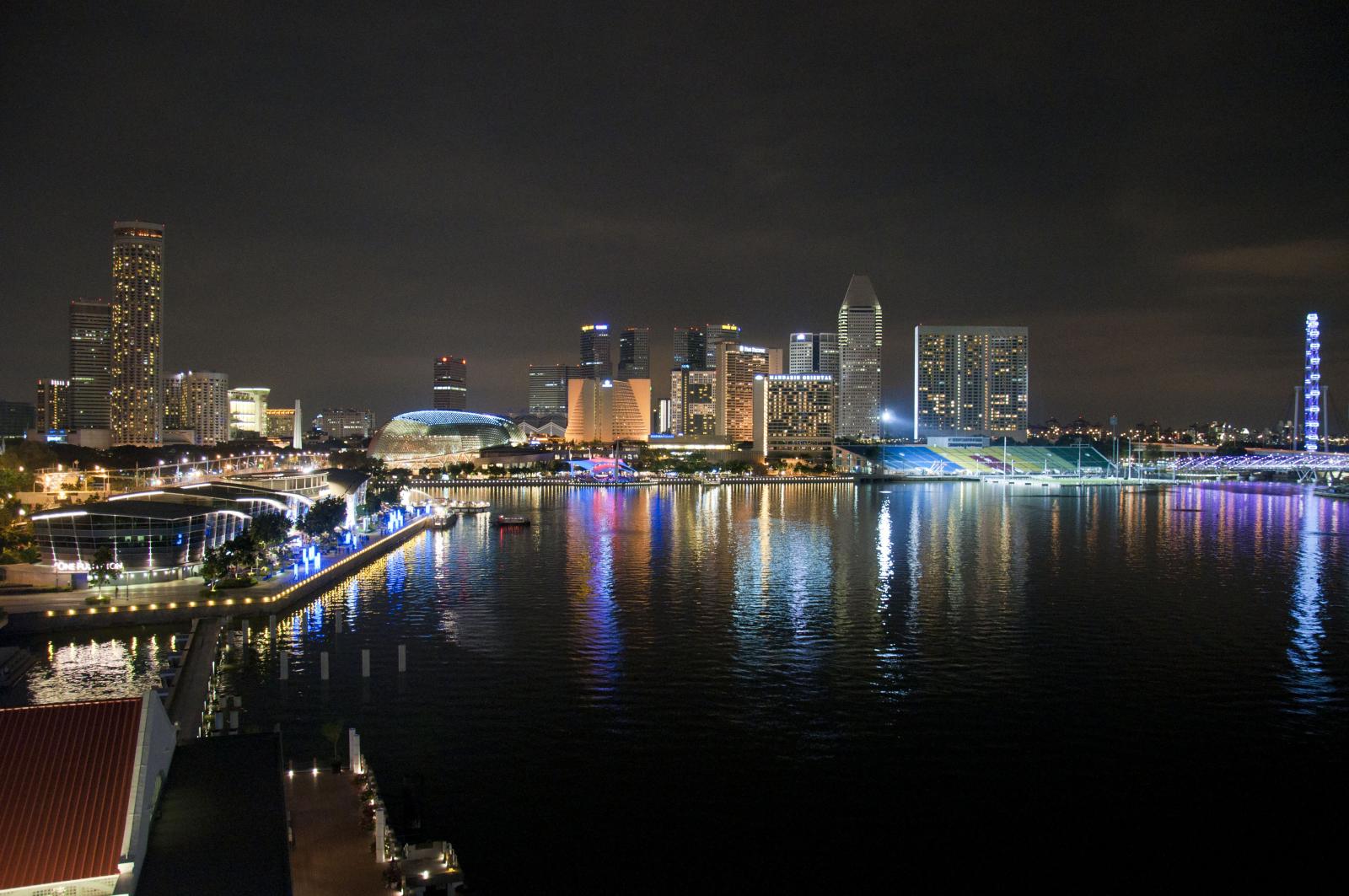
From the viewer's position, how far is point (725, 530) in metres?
41.0

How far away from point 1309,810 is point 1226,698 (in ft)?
14.4

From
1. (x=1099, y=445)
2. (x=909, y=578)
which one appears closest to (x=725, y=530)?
(x=909, y=578)

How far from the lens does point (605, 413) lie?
133 metres

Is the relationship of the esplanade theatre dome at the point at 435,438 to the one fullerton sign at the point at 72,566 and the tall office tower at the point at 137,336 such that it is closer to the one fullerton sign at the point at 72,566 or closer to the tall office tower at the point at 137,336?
the tall office tower at the point at 137,336

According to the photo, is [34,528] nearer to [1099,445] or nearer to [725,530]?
[725,530]

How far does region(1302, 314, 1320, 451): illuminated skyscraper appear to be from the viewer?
83.3 metres

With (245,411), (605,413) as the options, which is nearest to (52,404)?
(245,411)

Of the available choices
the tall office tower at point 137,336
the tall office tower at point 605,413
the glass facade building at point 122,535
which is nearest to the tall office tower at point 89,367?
the tall office tower at point 137,336

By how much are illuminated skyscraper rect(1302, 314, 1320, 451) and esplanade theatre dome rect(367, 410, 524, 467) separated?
251ft

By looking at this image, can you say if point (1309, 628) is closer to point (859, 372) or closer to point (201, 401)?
point (859, 372)

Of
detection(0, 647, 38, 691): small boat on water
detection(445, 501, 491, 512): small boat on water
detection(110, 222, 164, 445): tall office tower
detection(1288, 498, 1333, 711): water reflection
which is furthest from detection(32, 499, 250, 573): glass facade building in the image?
detection(110, 222, 164, 445): tall office tower

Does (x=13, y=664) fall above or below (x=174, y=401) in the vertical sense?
below

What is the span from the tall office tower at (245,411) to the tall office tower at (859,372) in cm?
8594

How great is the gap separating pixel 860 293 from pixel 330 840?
464ft
